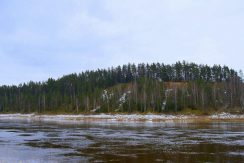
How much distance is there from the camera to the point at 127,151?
33250mm

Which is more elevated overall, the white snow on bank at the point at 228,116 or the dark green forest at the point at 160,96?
the dark green forest at the point at 160,96

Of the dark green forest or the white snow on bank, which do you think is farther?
the dark green forest

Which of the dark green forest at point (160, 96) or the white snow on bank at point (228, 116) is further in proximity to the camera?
the dark green forest at point (160, 96)

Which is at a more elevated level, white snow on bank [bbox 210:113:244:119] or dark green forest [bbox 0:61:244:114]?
dark green forest [bbox 0:61:244:114]

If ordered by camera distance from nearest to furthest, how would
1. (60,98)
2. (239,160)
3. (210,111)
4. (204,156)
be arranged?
(239,160) → (204,156) → (210,111) → (60,98)

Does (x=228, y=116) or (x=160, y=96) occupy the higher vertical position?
(x=160, y=96)

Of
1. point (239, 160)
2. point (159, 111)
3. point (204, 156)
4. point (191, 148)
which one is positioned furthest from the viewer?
point (159, 111)

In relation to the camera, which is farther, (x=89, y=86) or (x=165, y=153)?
(x=89, y=86)

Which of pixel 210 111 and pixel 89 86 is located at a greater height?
pixel 89 86

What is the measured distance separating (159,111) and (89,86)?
222ft

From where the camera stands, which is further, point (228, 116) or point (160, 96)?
point (160, 96)

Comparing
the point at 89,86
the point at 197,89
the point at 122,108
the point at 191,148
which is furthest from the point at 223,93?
the point at 191,148

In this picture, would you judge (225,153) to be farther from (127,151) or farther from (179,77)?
(179,77)

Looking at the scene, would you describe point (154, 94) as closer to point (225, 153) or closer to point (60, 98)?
point (60, 98)
